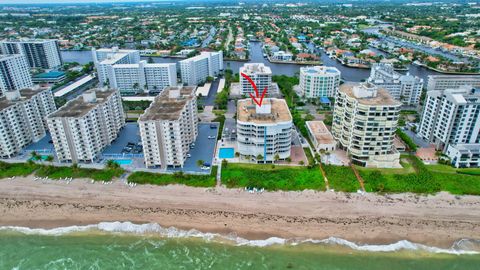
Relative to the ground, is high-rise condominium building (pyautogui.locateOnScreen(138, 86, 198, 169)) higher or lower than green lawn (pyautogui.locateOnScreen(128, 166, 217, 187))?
higher

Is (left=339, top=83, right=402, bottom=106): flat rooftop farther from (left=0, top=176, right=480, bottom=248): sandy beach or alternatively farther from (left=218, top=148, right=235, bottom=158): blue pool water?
(left=218, top=148, right=235, bottom=158): blue pool water

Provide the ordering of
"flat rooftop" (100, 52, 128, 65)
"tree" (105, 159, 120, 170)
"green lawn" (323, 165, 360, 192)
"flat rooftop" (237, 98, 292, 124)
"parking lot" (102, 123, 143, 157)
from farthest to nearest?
"flat rooftop" (100, 52, 128, 65), "parking lot" (102, 123, 143, 157), "flat rooftop" (237, 98, 292, 124), "tree" (105, 159, 120, 170), "green lawn" (323, 165, 360, 192)

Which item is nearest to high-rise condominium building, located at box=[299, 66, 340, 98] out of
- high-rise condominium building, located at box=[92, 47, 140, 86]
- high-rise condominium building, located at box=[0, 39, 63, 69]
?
high-rise condominium building, located at box=[92, 47, 140, 86]

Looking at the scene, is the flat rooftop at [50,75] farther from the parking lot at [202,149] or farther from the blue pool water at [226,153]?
the blue pool water at [226,153]

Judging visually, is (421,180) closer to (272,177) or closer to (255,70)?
(272,177)

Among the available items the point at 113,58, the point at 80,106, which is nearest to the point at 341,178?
the point at 80,106

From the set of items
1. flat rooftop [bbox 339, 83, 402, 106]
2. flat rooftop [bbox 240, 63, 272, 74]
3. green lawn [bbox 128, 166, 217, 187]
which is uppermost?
flat rooftop [bbox 339, 83, 402, 106]

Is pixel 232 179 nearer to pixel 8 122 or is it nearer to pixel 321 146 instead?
pixel 321 146
